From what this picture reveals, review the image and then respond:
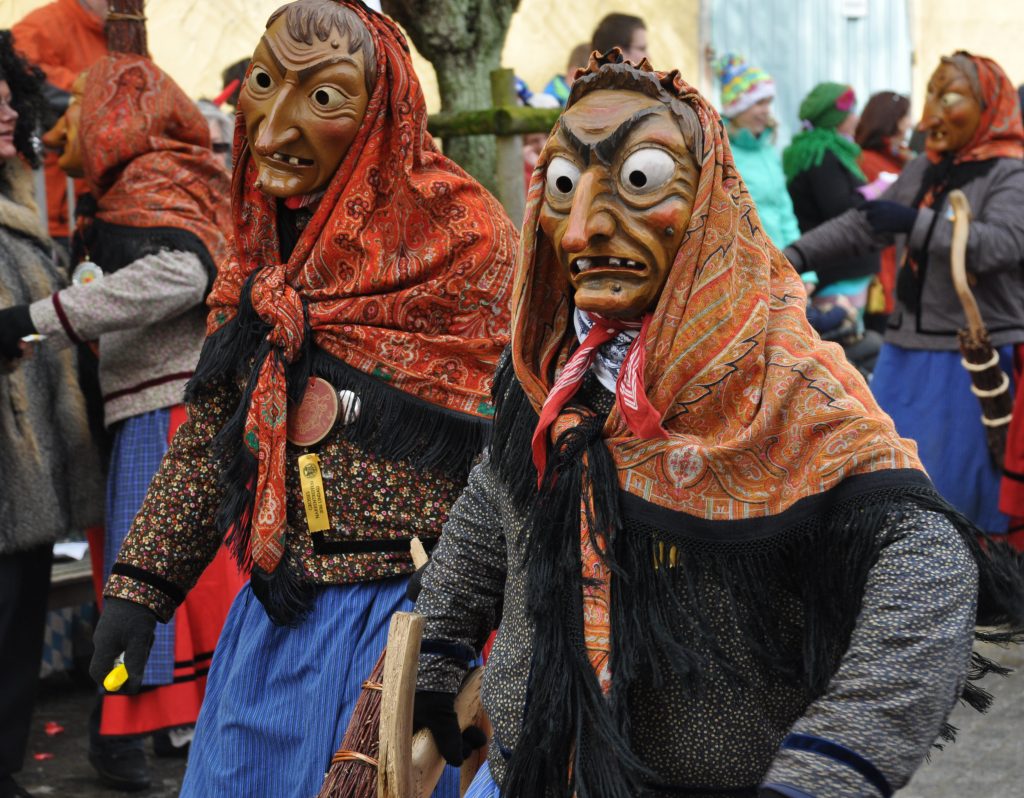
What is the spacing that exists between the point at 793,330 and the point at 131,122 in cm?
286

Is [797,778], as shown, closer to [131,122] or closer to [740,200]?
[740,200]

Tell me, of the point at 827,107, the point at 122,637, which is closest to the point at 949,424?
the point at 827,107

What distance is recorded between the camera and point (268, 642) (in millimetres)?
2906

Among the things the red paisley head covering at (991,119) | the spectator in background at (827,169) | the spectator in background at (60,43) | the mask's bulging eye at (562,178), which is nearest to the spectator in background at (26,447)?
the spectator in background at (60,43)

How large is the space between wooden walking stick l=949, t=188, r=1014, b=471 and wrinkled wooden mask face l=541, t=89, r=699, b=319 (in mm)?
3789

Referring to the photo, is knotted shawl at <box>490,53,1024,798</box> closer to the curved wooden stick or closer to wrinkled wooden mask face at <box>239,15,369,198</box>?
the curved wooden stick

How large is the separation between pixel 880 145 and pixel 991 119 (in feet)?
10.5

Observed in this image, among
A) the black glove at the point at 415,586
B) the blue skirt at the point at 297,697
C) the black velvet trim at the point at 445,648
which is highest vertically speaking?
the black glove at the point at 415,586

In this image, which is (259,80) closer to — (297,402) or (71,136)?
(297,402)

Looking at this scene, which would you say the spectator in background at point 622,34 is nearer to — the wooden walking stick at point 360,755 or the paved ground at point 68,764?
the paved ground at point 68,764

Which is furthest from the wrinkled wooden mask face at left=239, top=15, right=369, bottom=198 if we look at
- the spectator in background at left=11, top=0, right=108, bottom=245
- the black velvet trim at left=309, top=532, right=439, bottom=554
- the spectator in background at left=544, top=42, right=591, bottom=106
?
the spectator in background at left=544, top=42, right=591, bottom=106

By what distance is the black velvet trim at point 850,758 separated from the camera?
171 cm

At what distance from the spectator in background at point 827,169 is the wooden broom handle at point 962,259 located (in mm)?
2115

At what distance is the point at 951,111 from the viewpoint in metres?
5.75
